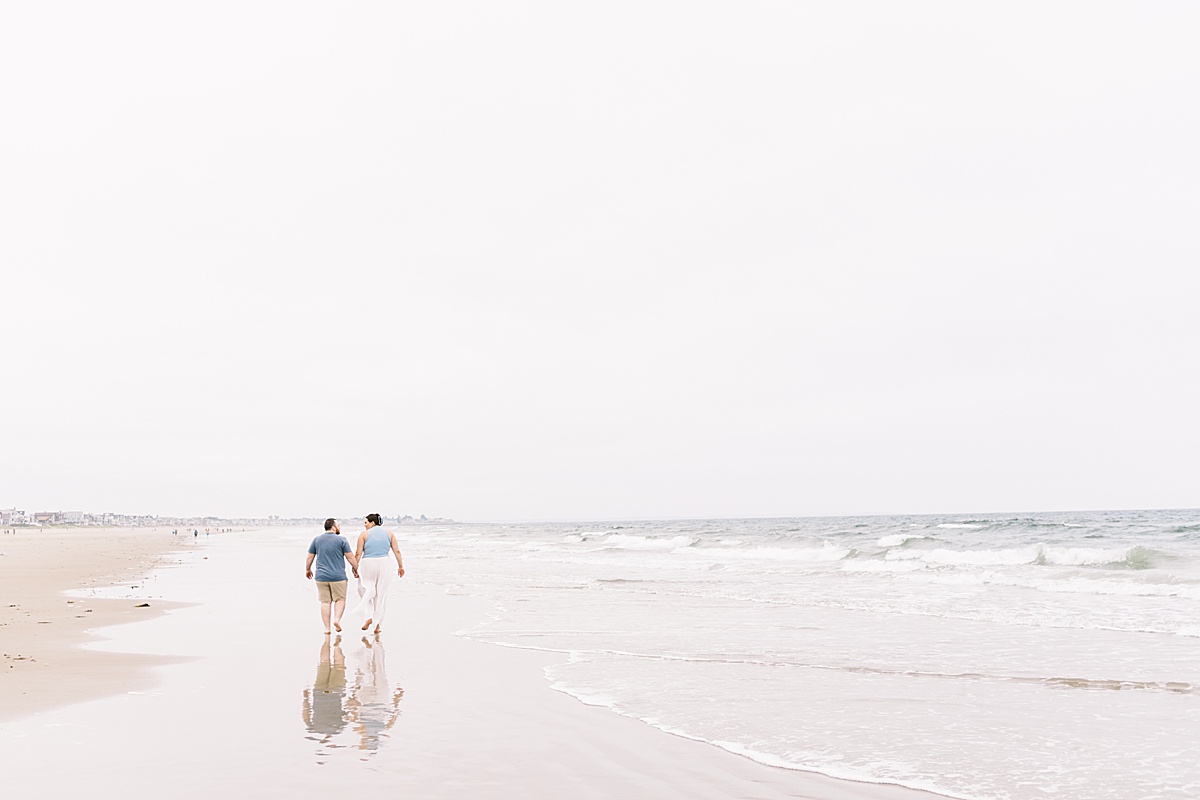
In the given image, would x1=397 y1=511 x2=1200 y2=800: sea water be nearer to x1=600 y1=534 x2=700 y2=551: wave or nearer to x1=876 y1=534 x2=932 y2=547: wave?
x1=876 y1=534 x2=932 y2=547: wave

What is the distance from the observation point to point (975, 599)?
18672 millimetres

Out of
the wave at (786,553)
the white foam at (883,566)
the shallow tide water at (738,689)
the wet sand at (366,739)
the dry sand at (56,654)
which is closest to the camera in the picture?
the wet sand at (366,739)

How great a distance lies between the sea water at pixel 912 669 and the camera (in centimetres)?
642

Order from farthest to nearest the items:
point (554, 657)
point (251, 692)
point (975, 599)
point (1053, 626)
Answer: point (975, 599), point (1053, 626), point (554, 657), point (251, 692)

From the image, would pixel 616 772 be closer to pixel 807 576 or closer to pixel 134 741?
pixel 134 741

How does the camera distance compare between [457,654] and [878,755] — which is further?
[457,654]

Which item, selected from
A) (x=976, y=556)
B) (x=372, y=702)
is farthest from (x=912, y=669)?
(x=976, y=556)

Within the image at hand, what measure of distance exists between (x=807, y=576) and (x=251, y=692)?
20980mm

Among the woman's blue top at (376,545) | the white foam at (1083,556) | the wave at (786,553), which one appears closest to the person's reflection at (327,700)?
the woman's blue top at (376,545)

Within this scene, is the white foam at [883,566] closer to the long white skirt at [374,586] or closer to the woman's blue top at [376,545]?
the woman's blue top at [376,545]

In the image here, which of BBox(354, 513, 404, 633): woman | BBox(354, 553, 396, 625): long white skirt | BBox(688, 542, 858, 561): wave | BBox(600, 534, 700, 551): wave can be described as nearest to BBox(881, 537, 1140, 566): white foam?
BBox(688, 542, 858, 561): wave

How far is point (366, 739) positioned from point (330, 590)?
21.8 ft

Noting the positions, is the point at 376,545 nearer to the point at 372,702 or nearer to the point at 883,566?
the point at 372,702

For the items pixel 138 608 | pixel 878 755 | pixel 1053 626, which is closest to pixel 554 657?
pixel 878 755
